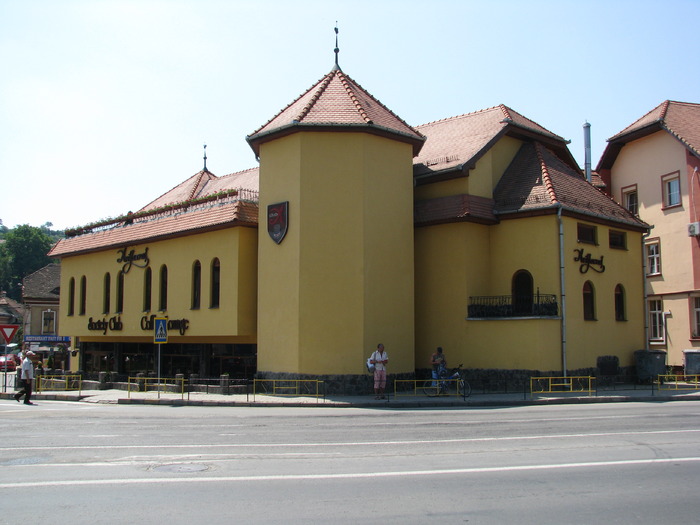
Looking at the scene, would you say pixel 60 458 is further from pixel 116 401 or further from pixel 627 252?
pixel 627 252

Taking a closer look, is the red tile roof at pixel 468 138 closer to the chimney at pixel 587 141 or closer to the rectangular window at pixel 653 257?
the rectangular window at pixel 653 257

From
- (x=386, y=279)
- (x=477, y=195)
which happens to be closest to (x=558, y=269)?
(x=477, y=195)

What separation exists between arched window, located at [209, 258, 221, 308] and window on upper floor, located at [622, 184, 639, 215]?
22.4m

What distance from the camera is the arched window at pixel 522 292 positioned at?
82.3ft

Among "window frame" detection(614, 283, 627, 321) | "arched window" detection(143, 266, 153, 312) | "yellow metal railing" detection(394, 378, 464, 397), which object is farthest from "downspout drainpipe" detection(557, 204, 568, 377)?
"arched window" detection(143, 266, 153, 312)

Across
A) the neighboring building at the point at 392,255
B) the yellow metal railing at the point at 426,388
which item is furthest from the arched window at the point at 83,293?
the yellow metal railing at the point at 426,388

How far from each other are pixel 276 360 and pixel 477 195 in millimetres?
9928

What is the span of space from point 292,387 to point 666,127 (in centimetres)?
2299

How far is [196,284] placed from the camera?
2888 cm

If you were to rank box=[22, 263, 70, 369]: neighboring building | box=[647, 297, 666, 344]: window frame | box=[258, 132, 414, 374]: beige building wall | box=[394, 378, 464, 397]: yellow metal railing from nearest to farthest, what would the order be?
box=[394, 378, 464, 397]: yellow metal railing < box=[258, 132, 414, 374]: beige building wall < box=[647, 297, 666, 344]: window frame < box=[22, 263, 70, 369]: neighboring building

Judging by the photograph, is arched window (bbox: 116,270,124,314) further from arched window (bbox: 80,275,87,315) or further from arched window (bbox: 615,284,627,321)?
arched window (bbox: 615,284,627,321)

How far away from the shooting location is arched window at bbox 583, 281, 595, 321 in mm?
26141

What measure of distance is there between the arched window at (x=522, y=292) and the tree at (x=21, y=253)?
93106 mm

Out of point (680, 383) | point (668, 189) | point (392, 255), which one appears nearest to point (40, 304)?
point (392, 255)
